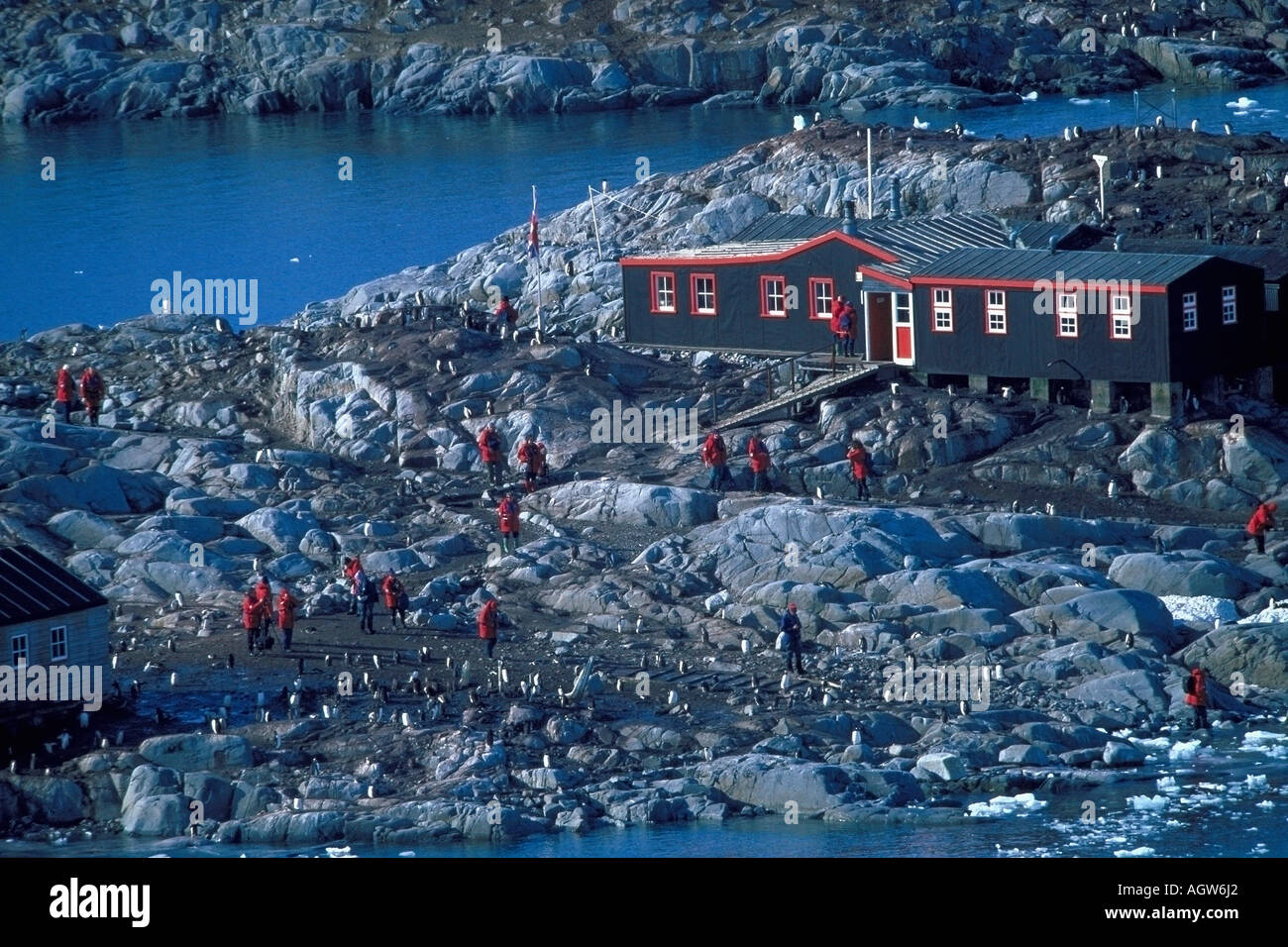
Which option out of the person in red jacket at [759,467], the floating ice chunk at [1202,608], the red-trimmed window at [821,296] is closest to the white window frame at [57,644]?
the person in red jacket at [759,467]


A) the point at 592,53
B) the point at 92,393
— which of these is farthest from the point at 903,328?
the point at 592,53

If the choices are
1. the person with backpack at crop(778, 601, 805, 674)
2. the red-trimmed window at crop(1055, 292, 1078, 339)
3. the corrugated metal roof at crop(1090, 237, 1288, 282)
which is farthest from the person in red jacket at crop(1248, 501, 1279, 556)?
the person with backpack at crop(778, 601, 805, 674)

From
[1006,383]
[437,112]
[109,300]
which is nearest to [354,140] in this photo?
[437,112]

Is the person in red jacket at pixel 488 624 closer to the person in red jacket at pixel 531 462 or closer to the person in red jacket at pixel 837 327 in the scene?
the person in red jacket at pixel 531 462

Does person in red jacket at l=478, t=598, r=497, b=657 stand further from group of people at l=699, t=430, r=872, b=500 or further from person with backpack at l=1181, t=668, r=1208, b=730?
person with backpack at l=1181, t=668, r=1208, b=730

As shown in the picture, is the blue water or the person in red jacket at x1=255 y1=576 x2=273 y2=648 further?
the blue water
